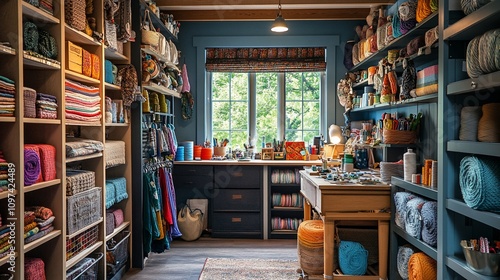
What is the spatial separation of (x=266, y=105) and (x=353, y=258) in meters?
2.89

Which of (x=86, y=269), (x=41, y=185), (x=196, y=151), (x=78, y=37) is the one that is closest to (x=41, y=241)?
(x=41, y=185)

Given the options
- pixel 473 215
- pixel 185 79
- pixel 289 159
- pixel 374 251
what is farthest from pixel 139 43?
pixel 473 215

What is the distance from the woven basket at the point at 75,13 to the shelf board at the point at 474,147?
2.30 m

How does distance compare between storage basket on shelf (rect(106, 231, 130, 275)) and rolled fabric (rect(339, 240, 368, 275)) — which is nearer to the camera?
rolled fabric (rect(339, 240, 368, 275))

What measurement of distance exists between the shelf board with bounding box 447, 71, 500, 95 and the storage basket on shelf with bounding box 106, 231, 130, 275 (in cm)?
270

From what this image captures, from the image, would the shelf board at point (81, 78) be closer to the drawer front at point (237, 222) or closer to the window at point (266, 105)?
the drawer front at point (237, 222)

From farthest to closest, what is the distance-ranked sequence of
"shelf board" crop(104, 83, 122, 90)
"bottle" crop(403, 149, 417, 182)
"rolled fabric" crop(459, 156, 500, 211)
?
"shelf board" crop(104, 83, 122, 90) < "bottle" crop(403, 149, 417, 182) < "rolled fabric" crop(459, 156, 500, 211)

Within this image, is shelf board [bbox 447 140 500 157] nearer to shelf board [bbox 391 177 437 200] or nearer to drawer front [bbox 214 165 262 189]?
shelf board [bbox 391 177 437 200]

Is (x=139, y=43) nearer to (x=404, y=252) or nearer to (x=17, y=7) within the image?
(x=17, y=7)

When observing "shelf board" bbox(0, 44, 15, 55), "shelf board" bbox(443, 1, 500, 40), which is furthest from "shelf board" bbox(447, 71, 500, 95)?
"shelf board" bbox(0, 44, 15, 55)

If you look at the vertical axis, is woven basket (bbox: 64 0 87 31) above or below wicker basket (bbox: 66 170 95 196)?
above

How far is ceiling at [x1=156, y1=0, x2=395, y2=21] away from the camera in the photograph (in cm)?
486

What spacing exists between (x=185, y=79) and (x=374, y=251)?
3.07 m

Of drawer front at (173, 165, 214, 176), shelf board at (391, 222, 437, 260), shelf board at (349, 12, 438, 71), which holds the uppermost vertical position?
shelf board at (349, 12, 438, 71)
